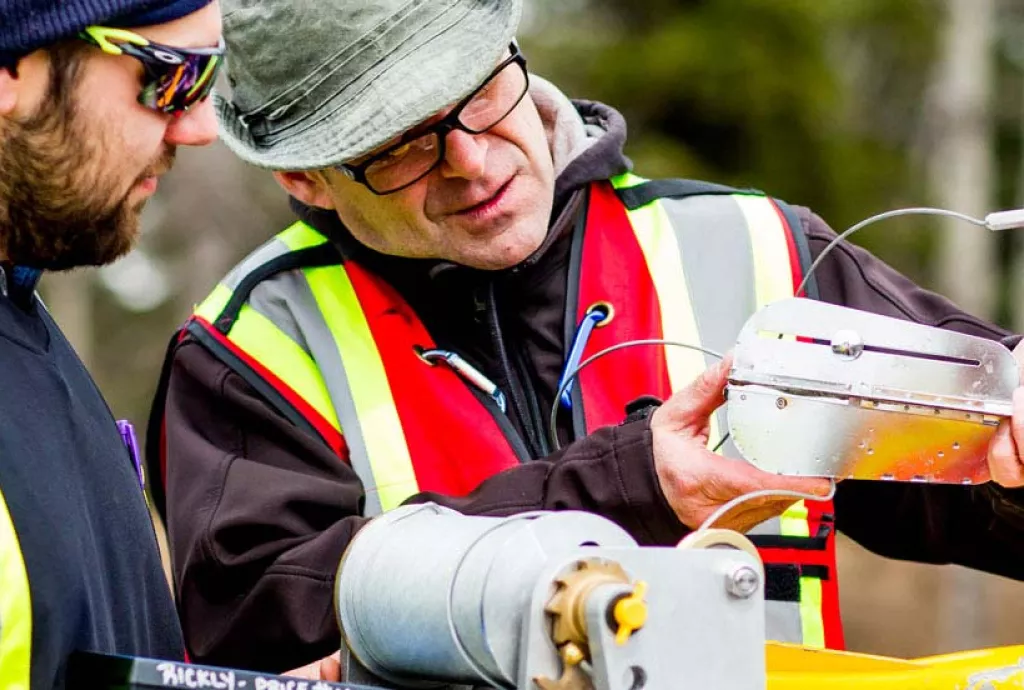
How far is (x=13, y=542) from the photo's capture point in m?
1.94

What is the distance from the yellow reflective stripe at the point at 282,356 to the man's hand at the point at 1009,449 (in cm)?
118

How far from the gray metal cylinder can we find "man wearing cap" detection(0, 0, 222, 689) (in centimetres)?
37

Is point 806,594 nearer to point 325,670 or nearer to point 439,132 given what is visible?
point 325,670

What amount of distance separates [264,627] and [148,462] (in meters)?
0.62

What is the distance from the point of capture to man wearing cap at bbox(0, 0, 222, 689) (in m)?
1.99

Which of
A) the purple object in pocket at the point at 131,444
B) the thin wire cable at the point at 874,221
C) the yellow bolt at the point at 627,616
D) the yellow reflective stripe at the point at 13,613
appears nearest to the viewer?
the yellow bolt at the point at 627,616

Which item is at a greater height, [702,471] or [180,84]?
[180,84]

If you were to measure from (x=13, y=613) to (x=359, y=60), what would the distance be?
127 centimetres

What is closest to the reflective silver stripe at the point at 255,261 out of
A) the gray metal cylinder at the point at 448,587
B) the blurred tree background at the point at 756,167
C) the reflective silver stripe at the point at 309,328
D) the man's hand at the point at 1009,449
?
the reflective silver stripe at the point at 309,328

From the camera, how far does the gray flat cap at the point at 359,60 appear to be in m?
2.76

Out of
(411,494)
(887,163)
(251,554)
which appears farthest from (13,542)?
(887,163)

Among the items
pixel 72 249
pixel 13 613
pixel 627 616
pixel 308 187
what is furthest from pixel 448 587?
pixel 308 187

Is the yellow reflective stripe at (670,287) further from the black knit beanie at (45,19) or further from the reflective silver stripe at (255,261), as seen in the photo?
the black knit beanie at (45,19)

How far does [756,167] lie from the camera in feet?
54.9
